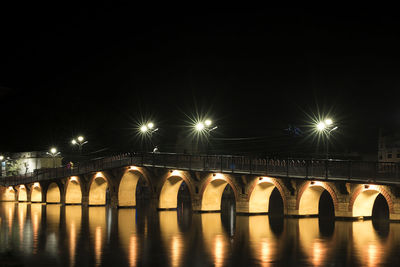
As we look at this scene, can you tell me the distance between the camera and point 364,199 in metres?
39.6

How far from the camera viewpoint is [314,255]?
981 inches

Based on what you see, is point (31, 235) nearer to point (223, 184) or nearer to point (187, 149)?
point (223, 184)

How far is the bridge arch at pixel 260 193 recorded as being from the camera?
145 ft

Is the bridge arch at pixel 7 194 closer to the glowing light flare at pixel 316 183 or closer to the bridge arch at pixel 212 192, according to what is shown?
the bridge arch at pixel 212 192

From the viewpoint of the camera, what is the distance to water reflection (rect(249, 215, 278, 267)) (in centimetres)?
2403

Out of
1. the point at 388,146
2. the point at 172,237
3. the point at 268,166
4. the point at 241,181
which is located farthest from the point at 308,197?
the point at 388,146

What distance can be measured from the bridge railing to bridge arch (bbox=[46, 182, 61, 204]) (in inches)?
434

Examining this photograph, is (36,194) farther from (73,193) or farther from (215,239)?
(215,239)

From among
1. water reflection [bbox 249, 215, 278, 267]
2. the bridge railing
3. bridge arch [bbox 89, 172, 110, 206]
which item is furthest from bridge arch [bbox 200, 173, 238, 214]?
bridge arch [bbox 89, 172, 110, 206]

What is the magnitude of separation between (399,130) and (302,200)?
197 ft

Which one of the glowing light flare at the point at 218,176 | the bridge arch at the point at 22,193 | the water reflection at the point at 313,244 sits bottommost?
the water reflection at the point at 313,244

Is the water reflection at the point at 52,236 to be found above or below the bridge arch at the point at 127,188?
below

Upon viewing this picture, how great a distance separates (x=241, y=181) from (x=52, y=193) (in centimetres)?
3651

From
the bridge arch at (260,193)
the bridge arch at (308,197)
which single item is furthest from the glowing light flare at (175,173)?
the bridge arch at (308,197)
